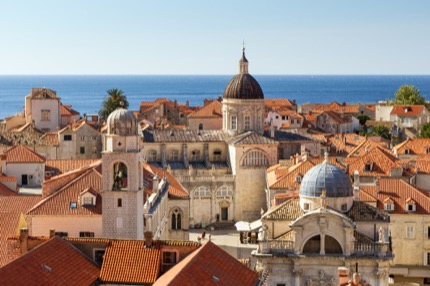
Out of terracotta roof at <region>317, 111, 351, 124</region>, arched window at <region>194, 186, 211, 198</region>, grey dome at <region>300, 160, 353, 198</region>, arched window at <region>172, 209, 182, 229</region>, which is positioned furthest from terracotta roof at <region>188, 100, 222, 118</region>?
grey dome at <region>300, 160, 353, 198</region>

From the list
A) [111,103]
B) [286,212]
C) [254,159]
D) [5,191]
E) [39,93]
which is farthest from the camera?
[111,103]

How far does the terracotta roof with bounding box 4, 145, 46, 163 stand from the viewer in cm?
6125

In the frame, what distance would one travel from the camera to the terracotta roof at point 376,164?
62.8 metres

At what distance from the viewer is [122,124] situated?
128 ft

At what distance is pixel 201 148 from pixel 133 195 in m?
36.5

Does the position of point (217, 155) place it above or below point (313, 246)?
above

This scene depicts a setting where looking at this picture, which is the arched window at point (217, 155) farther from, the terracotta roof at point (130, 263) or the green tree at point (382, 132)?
the green tree at point (382, 132)

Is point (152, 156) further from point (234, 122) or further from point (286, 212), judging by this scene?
point (286, 212)

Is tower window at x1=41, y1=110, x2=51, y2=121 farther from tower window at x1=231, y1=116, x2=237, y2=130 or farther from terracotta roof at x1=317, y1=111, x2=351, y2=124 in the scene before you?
terracotta roof at x1=317, y1=111, x2=351, y2=124

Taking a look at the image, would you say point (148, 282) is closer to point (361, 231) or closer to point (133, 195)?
point (133, 195)

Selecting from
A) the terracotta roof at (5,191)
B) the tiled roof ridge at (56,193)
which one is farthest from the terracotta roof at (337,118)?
the tiled roof ridge at (56,193)

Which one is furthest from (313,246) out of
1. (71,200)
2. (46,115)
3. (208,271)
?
(46,115)

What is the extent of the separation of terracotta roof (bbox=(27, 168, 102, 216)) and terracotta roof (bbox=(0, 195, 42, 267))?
1187 millimetres

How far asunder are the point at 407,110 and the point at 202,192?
67.3 meters
